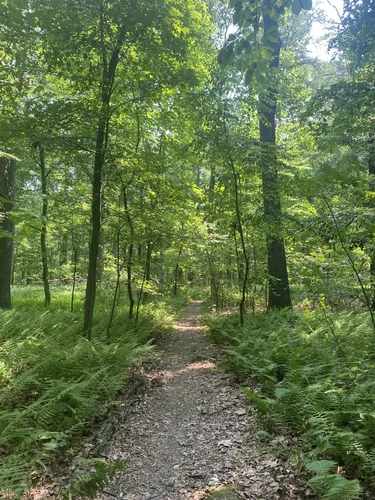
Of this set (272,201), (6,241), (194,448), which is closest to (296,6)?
(194,448)

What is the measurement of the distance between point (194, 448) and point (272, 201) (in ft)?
22.3

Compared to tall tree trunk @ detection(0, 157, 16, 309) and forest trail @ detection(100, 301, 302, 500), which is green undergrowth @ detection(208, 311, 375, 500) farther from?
tall tree trunk @ detection(0, 157, 16, 309)

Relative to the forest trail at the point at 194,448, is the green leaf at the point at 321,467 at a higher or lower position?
higher

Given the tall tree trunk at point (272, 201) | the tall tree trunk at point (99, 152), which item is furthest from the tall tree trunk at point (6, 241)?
the tall tree trunk at point (272, 201)

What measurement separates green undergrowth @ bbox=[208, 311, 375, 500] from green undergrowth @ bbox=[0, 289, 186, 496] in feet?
6.40

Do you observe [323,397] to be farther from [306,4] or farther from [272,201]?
[272,201]

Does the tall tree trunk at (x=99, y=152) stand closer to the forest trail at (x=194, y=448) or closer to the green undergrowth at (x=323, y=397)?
the forest trail at (x=194, y=448)

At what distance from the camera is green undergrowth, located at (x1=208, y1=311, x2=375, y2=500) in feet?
8.69

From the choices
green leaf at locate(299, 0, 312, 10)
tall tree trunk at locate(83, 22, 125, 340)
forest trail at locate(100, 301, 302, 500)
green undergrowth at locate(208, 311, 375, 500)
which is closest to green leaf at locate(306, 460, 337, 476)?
green undergrowth at locate(208, 311, 375, 500)

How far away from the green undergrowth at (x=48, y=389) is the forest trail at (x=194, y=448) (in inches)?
22.6

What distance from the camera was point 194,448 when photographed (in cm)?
383

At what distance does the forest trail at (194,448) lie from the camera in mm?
3002

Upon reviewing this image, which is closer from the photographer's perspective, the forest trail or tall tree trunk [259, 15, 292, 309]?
the forest trail

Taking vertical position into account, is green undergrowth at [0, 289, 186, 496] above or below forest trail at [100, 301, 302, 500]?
above
